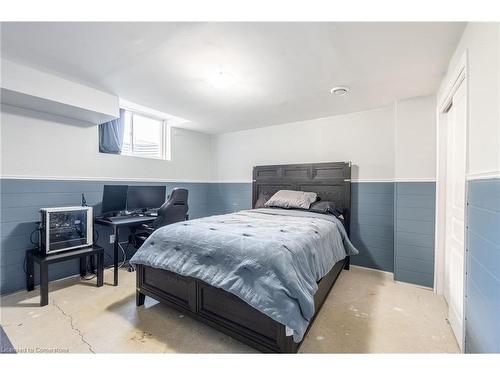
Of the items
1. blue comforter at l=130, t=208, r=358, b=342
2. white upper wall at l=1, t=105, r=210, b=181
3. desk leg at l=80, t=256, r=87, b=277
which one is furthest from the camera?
desk leg at l=80, t=256, r=87, b=277

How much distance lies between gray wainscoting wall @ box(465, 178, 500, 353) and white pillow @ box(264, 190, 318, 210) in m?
1.90

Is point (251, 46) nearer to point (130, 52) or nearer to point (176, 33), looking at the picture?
point (176, 33)

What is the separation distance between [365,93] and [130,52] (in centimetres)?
244

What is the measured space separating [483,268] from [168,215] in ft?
9.66

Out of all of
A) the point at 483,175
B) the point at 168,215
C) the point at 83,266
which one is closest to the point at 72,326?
the point at 83,266

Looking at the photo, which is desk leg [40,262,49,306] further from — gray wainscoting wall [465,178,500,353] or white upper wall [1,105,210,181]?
gray wainscoting wall [465,178,500,353]

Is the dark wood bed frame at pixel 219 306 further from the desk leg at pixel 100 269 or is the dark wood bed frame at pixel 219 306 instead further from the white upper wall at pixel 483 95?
the white upper wall at pixel 483 95

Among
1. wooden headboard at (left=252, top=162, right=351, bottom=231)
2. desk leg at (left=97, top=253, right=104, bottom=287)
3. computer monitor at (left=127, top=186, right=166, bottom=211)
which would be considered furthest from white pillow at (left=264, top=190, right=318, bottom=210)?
desk leg at (left=97, top=253, right=104, bottom=287)

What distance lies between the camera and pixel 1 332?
Result: 5.82ft

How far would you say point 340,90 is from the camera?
8.38 ft

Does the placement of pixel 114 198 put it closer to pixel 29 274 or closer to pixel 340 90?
pixel 29 274

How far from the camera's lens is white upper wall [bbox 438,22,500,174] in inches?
45.1

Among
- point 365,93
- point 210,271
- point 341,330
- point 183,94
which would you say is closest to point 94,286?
point 210,271

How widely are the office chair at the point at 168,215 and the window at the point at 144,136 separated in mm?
1213
